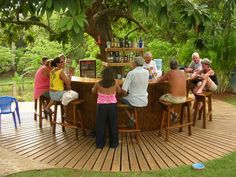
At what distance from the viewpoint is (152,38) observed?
43.5 ft

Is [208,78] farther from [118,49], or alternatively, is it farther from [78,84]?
[78,84]

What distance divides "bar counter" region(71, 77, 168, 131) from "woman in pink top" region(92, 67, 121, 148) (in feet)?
2.75

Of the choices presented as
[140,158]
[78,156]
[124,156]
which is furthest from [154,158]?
[78,156]

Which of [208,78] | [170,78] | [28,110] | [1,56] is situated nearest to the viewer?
[170,78]

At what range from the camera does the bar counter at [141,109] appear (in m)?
6.37

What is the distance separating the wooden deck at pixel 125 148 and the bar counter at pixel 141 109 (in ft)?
0.80

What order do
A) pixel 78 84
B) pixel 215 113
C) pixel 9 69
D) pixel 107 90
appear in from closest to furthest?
pixel 107 90 → pixel 78 84 → pixel 215 113 → pixel 9 69

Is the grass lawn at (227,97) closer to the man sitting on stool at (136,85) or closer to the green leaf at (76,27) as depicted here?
the man sitting on stool at (136,85)

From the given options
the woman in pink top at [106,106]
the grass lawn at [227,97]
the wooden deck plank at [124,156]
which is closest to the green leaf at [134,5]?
the woman in pink top at [106,106]

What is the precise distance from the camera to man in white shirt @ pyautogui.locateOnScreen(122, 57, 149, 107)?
5.55m

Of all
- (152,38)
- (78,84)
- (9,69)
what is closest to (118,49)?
(78,84)

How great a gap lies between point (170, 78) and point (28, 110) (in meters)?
4.42

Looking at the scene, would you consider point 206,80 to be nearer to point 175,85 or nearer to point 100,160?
point 175,85

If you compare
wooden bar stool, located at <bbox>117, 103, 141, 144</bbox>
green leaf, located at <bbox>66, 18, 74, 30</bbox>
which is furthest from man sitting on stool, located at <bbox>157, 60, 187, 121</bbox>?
green leaf, located at <bbox>66, 18, 74, 30</bbox>
